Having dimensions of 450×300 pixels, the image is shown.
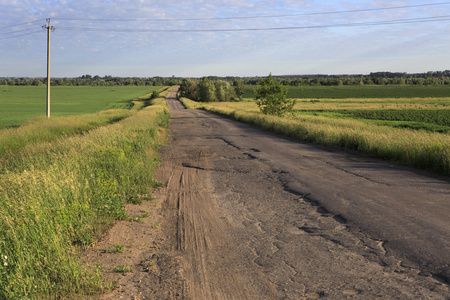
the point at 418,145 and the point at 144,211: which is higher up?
the point at 418,145

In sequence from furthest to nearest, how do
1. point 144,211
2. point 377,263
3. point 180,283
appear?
point 144,211 < point 377,263 < point 180,283

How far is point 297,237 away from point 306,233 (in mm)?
245

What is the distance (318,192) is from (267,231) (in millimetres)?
2748

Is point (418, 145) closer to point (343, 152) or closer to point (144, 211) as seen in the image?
point (343, 152)

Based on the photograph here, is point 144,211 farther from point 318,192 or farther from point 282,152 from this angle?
point 282,152

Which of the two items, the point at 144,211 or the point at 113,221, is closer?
the point at 113,221

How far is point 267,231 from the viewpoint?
571cm

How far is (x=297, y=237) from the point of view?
214 inches

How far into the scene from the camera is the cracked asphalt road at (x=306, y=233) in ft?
13.0

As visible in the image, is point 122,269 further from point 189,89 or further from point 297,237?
point 189,89

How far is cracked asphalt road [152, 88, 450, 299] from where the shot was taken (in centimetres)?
395

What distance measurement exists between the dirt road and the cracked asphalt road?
0.6 inches

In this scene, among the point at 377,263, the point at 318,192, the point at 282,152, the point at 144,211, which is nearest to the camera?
the point at 377,263

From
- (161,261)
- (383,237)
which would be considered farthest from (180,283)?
(383,237)
